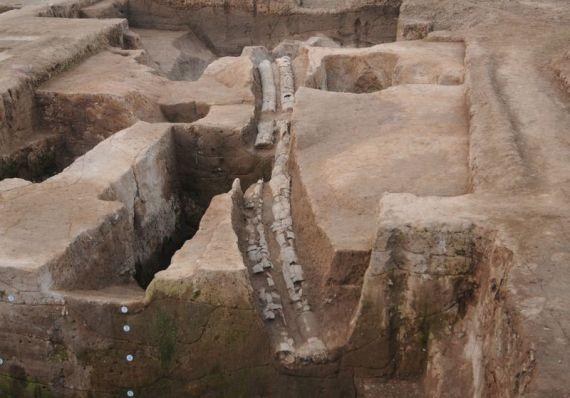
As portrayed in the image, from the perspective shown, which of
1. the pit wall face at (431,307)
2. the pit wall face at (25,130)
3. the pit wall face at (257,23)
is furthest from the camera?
the pit wall face at (257,23)

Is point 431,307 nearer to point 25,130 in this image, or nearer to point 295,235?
point 295,235

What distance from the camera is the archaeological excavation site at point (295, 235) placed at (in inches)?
166

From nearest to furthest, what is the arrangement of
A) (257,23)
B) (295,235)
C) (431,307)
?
(431,307) < (295,235) < (257,23)

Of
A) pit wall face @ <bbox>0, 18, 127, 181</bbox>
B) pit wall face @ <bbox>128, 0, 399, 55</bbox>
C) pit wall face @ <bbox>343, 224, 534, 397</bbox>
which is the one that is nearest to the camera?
pit wall face @ <bbox>343, 224, 534, 397</bbox>

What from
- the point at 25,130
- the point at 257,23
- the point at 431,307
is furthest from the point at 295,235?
the point at 257,23

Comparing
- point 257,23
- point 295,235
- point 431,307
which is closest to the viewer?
point 431,307

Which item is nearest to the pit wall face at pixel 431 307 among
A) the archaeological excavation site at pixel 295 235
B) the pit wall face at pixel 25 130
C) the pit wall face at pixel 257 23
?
the archaeological excavation site at pixel 295 235

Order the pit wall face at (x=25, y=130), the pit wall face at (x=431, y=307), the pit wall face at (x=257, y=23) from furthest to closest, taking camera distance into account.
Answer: the pit wall face at (x=257, y=23) → the pit wall face at (x=25, y=130) → the pit wall face at (x=431, y=307)

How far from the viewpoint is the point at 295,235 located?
561 cm

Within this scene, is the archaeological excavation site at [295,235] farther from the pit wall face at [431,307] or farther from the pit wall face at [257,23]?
the pit wall face at [257,23]

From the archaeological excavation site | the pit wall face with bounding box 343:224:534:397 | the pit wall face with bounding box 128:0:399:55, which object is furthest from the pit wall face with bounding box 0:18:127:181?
the pit wall face with bounding box 343:224:534:397

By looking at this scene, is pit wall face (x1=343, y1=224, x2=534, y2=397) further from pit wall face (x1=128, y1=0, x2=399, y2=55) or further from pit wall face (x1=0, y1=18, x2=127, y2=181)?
pit wall face (x1=128, y1=0, x2=399, y2=55)

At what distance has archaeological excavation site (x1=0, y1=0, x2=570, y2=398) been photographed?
4.22m

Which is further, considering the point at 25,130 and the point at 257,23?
the point at 257,23
